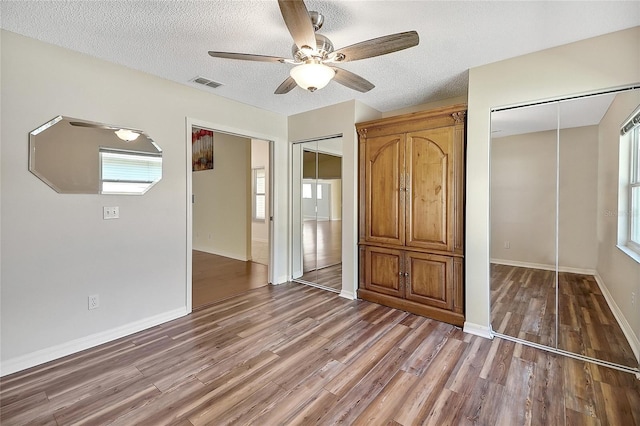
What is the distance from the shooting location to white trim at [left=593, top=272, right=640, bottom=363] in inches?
85.1

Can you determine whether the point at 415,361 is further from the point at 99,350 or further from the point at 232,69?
the point at 232,69

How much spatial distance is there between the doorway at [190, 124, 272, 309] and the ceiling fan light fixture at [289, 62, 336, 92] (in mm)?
3099

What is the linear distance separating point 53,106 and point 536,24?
3.74 metres

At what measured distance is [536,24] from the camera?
80.4 inches

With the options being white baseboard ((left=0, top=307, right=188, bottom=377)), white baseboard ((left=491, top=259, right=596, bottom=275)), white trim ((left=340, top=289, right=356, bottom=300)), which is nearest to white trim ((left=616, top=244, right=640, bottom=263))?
white baseboard ((left=491, top=259, right=596, bottom=275))

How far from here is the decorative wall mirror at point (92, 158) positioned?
2321mm

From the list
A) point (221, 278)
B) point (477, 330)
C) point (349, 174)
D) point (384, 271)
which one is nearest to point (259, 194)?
point (221, 278)

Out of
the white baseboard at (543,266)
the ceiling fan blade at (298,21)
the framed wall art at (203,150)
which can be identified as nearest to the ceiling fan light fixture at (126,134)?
the ceiling fan blade at (298,21)

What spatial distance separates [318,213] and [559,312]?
9.46 feet

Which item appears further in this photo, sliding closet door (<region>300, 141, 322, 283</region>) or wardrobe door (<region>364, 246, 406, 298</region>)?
sliding closet door (<region>300, 141, 322, 283</region>)

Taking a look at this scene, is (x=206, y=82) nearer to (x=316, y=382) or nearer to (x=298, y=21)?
(x=298, y=21)

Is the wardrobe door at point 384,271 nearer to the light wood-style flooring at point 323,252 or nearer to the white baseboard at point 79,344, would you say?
the light wood-style flooring at point 323,252

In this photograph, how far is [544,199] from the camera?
2.54 meters

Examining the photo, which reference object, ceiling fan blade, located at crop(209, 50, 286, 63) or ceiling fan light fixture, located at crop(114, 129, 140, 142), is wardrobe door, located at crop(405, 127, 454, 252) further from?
ceiling fan light fixture, located at crop(114, 129, 140, 142)
